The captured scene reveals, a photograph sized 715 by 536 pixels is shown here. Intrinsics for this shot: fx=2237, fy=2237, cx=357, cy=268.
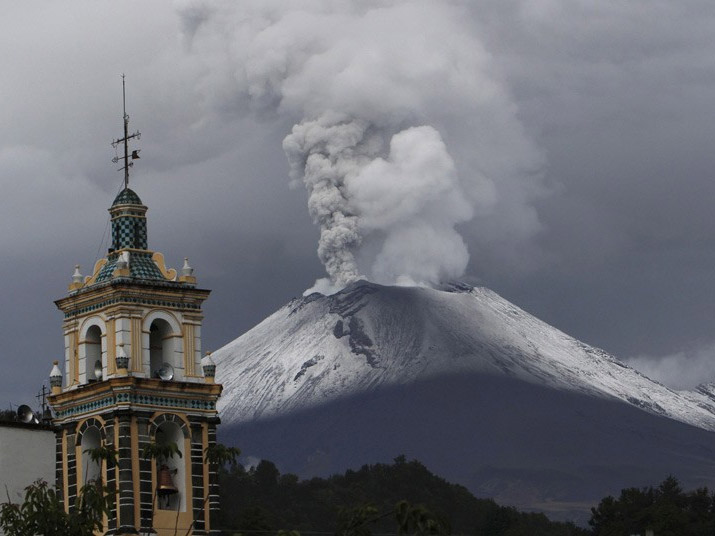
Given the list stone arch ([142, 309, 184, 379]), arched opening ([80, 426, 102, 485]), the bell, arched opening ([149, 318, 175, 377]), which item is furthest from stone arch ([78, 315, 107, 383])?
the bell

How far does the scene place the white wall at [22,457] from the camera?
204 feet

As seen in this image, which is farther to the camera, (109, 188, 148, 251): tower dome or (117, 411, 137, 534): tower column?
(109, 188, 148, 251): tower dome

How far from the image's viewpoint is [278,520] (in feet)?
443

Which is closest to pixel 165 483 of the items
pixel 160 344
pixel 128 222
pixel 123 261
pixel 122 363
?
pixel 122 363

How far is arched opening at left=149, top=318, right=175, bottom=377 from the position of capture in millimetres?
59312

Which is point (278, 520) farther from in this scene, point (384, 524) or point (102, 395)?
point (102, 395)

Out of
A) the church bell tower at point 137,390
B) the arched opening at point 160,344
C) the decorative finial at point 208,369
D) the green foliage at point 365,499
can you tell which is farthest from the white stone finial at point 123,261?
the green foliage at point 365,499

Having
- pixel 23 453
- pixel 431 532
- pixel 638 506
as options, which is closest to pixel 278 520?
pixel 638 506

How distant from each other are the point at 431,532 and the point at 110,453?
11.7 m

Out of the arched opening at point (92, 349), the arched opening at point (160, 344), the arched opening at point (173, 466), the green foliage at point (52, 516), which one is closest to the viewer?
the green foliage at point (52, 516)

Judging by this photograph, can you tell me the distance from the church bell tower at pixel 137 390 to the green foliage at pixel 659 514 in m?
64.2

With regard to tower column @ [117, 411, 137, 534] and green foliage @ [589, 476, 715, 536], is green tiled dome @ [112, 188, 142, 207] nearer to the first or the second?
tower column @ [117, 411, 137, 534]

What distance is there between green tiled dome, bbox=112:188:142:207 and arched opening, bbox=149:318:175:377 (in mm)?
3546

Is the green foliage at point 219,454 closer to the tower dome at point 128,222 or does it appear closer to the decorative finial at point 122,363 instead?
the decorative finial at point 122,363
